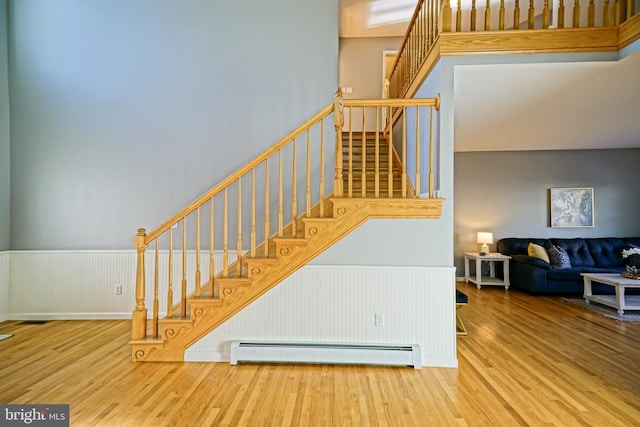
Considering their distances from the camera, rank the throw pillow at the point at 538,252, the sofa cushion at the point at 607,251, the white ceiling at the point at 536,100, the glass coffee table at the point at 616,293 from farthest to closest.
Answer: the sofa cushion at the point at 607,251
the throw pillow at the point at 538,252
the glass coffee table at the point at 616,293
the white ceiling at the point at 536,100

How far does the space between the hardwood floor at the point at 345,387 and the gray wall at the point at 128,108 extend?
1602 mm

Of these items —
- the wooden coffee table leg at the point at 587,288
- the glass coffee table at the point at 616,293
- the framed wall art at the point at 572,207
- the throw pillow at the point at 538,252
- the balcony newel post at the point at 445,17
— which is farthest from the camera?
the framed wall art at the point at 572,207

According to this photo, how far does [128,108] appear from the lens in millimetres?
4152

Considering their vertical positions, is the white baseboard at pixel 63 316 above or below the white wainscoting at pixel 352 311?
below

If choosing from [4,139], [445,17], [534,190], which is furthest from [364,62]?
[4,139]

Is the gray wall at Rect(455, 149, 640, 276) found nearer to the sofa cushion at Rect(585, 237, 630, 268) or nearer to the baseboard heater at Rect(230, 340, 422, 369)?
the sofa cushion at Rect(585, 237, 630, 268)

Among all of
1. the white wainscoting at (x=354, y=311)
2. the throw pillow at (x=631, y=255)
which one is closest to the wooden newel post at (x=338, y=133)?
the white wainscoting at (x=354, y=311)

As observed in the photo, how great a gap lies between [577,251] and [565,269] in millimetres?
885

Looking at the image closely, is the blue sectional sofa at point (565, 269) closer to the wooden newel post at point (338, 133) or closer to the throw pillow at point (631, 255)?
the throw pillow at point (631, 255)

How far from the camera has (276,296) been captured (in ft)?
9.49

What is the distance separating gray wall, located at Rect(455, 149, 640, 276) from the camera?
6.25 meters

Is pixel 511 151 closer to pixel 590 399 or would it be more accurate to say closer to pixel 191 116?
pixel 590 399

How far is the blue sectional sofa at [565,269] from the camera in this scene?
518 centimetres

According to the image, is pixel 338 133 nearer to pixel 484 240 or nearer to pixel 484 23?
pixel 484 23
